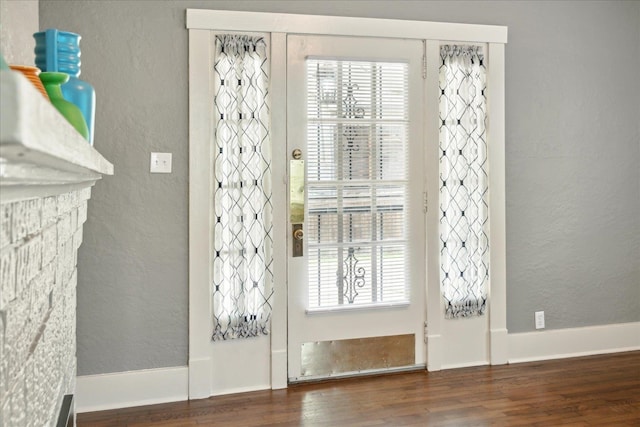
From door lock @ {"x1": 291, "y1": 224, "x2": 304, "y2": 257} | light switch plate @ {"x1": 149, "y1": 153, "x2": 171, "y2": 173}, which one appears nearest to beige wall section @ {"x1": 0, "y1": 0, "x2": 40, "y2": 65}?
light switch plate @ {"x1": 149, "y1": 153, "x2": 171, "y2": 173}

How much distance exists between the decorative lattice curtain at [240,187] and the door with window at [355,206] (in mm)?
171

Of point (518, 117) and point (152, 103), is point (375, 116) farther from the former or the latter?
point (152, 103)

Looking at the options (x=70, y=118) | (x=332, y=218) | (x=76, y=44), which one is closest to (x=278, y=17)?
(x=332, y=218)

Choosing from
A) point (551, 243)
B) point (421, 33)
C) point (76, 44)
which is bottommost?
point (551, 243)

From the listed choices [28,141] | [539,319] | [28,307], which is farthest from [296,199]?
[28,141]

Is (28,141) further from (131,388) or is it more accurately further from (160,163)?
(131,388)

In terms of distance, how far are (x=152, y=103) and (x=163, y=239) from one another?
76 cm

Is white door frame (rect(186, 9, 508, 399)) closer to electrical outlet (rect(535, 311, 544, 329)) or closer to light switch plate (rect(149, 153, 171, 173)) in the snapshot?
light switch plate (rect(149, 153, 171, 173))

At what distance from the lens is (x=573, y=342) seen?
3668mm

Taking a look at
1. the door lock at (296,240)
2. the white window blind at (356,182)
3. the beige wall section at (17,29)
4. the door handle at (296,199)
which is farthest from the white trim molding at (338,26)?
the door lock at (296,240)

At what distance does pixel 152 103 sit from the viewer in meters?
2.94

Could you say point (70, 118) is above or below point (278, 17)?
below

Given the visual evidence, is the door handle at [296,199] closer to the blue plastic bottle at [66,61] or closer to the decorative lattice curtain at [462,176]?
the decorative lattice curtain at [462,176]

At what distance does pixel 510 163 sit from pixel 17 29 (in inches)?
114
